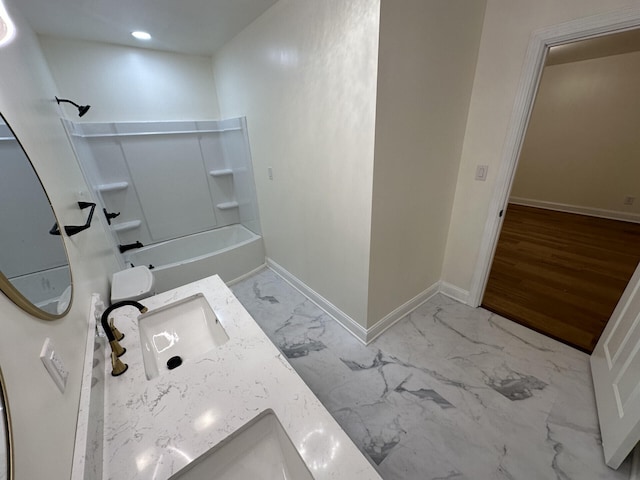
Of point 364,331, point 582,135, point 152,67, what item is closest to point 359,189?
point 364,331

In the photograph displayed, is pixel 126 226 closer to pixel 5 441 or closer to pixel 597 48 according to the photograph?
pixel 5 441

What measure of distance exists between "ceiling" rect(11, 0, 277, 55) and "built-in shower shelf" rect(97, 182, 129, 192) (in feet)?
4.01

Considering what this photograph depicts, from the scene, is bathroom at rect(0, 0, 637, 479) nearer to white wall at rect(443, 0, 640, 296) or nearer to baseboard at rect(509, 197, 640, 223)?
white wall at rect(443, 0, 640, 296)

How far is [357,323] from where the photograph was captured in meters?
1.95

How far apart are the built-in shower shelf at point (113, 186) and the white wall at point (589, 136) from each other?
5716 millimetres

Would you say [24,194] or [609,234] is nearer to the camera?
[24,194]

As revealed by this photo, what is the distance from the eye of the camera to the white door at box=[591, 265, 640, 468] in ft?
3.63

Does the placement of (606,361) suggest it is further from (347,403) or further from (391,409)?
(347,403)

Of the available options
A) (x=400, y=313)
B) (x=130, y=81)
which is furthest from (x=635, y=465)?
(x=130, y=81)

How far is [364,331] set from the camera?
1.89m

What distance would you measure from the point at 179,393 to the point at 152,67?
10.1 feet

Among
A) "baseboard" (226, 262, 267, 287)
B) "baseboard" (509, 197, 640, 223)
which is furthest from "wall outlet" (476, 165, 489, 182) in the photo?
"baseboard" (509, 197, 640, 223)

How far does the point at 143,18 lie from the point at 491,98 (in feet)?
8.30

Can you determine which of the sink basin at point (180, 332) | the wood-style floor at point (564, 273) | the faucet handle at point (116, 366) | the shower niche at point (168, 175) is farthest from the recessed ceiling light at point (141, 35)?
the wood-style floor at point (564, 273)
